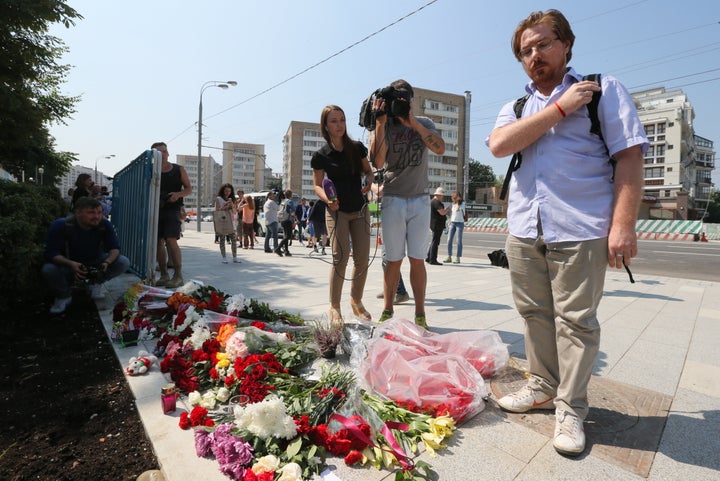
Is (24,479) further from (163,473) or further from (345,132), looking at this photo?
(345,132)

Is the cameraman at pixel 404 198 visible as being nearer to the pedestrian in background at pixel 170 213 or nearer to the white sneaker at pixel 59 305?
the pedestrian in background at pixel 170 213

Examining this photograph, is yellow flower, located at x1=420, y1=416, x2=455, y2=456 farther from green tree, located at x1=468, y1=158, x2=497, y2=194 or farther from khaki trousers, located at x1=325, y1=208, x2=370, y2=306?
green tree, located at x1=468, y1=158, x2=497, y2=194

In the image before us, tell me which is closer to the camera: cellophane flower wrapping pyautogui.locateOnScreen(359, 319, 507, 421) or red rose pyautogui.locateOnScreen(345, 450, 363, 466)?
red rose pyautogui.locateOnScreen(345, 450, 363, 466)

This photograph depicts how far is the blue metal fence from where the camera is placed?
15.6ft

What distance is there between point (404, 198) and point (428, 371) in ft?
5.38

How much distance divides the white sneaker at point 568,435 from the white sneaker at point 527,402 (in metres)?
0.25

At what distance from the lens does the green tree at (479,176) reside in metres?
75.2

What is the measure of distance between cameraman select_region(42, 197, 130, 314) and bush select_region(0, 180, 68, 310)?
170 mm

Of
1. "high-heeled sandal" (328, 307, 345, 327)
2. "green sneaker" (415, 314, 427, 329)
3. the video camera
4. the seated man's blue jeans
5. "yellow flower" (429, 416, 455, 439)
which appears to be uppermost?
the video camera

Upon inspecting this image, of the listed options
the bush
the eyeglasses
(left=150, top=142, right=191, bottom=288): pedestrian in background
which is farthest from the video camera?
the bush

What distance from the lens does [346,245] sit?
332 centimetres

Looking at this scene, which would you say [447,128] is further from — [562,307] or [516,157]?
[562,307]

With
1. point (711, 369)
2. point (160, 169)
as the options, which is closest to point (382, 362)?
point (711, 369)

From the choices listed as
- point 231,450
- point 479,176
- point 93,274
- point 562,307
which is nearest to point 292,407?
point 231,450
